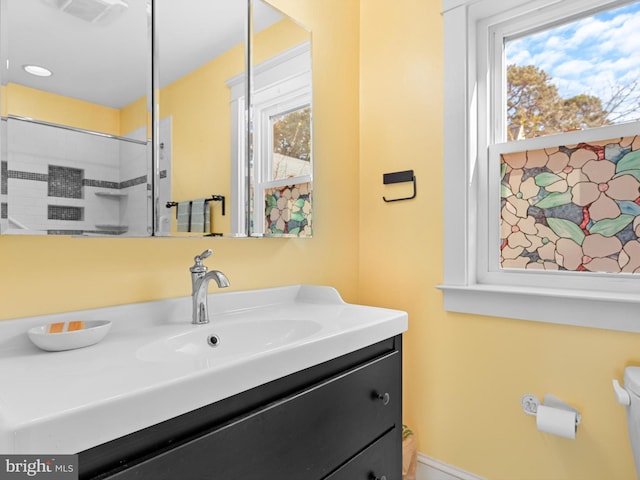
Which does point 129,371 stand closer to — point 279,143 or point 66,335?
point 66,335

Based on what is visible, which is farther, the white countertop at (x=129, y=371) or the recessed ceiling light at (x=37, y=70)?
the recessed ceiling light at (x=37, y=70)

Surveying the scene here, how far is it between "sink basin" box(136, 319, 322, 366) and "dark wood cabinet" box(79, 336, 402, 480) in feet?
0.50

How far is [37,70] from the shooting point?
94 cm

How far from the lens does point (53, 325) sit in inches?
36.2

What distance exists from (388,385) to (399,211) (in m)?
0.83

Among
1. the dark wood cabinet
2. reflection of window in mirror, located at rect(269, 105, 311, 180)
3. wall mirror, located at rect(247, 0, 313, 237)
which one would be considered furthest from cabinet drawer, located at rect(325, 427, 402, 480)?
reflection of window in mirror, located at rect(269, 105, 311, 180)

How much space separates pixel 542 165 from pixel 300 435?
1296 mm

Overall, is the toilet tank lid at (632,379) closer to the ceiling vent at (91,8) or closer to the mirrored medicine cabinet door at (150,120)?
the mirrored medicine cabinet door at (150,120)

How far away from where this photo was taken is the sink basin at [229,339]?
982mm

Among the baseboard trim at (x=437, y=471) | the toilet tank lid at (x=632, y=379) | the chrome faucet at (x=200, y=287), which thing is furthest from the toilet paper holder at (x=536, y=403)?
the chrome faucet at (x=200, y=287)

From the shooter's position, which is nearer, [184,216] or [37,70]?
[37,70]

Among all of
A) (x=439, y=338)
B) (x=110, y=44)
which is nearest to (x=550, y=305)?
(x=439, y=338)

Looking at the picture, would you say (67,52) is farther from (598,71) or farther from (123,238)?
(598,71)

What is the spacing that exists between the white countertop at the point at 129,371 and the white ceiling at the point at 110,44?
60 cm
